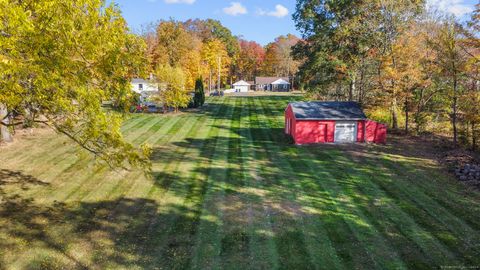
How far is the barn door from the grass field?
3.33 meters

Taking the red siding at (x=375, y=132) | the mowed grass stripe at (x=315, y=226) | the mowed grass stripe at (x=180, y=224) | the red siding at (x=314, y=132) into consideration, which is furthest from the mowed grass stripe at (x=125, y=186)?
the red siding at (x=375, y=132)

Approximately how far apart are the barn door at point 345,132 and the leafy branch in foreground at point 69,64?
22.8m

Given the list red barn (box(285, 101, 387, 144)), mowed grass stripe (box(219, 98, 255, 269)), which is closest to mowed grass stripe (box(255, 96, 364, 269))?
mowed grass stripe (box(219, 98, 255, 269))

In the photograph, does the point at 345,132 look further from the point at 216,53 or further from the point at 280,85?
the point at 280,85

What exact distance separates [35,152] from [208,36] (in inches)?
3641

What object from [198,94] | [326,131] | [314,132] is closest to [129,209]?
[314,132]

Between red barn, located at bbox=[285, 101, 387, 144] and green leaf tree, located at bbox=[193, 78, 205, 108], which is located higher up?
green leaf tree, located at bbox=[193, 78, 205, 108]

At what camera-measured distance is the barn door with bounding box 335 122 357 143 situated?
31.6 m

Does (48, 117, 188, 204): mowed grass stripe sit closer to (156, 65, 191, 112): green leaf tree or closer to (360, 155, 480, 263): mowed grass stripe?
(360, 155, 480, 263): mowed grass stripe

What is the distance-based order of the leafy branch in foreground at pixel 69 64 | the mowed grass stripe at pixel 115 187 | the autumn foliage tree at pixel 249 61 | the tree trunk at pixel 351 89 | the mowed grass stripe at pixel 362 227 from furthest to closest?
1. the autumn foliage tree at pixel 249 61
2. the tree trunk at pixel 351 89
3. the mowed grass stripe at pixel 115 187
4. the mowed grass stripe at pixel 362 227
5. the leafy branch in foreground at pixel 69 64

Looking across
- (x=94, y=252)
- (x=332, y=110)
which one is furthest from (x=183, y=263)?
(x=332, y=110)

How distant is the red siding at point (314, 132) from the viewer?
31.4 metres

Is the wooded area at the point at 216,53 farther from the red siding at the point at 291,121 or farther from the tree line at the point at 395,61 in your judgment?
the red siding at the point at 291,121

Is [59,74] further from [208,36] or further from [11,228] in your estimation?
[208,36]
